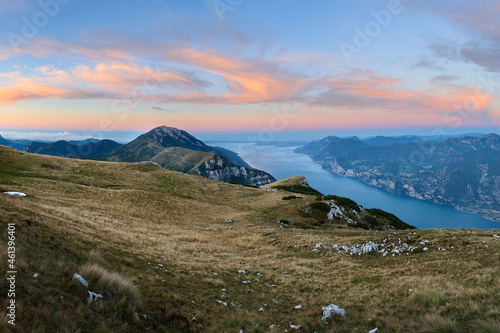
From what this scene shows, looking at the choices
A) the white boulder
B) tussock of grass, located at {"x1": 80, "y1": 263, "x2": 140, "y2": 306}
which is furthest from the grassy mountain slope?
the white boulder

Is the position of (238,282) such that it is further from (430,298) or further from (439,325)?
(439,325)

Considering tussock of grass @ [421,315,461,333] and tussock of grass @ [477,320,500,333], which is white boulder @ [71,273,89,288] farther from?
tussock of grass @ [477,320,500,333]

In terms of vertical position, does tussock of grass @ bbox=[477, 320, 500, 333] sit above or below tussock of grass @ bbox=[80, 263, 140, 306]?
below

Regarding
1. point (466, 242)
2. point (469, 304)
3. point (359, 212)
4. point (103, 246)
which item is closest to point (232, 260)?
point (103, 246)

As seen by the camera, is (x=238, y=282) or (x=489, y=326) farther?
(x=238, y=282)

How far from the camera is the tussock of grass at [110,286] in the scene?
8156mm

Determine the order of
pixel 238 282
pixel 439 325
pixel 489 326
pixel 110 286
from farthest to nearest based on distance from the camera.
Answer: pixel 238 282 → pixel 110 286 → pixel 439 325 → pixel 489 326

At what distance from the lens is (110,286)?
853 centimetres

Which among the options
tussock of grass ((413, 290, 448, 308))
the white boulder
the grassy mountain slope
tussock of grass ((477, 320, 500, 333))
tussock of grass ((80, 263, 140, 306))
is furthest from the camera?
tussock of grass ((413, 290, 448, 308))

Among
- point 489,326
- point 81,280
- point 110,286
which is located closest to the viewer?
point 489,326

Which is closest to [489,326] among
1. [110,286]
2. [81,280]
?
[110,286]

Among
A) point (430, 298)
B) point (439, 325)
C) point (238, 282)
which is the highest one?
point (439, 325)

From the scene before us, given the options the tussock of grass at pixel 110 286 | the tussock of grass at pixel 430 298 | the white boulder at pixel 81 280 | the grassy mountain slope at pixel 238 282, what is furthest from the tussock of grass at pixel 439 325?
the white boulder at pixel 81 280

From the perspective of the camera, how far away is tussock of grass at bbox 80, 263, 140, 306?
8.16 m
